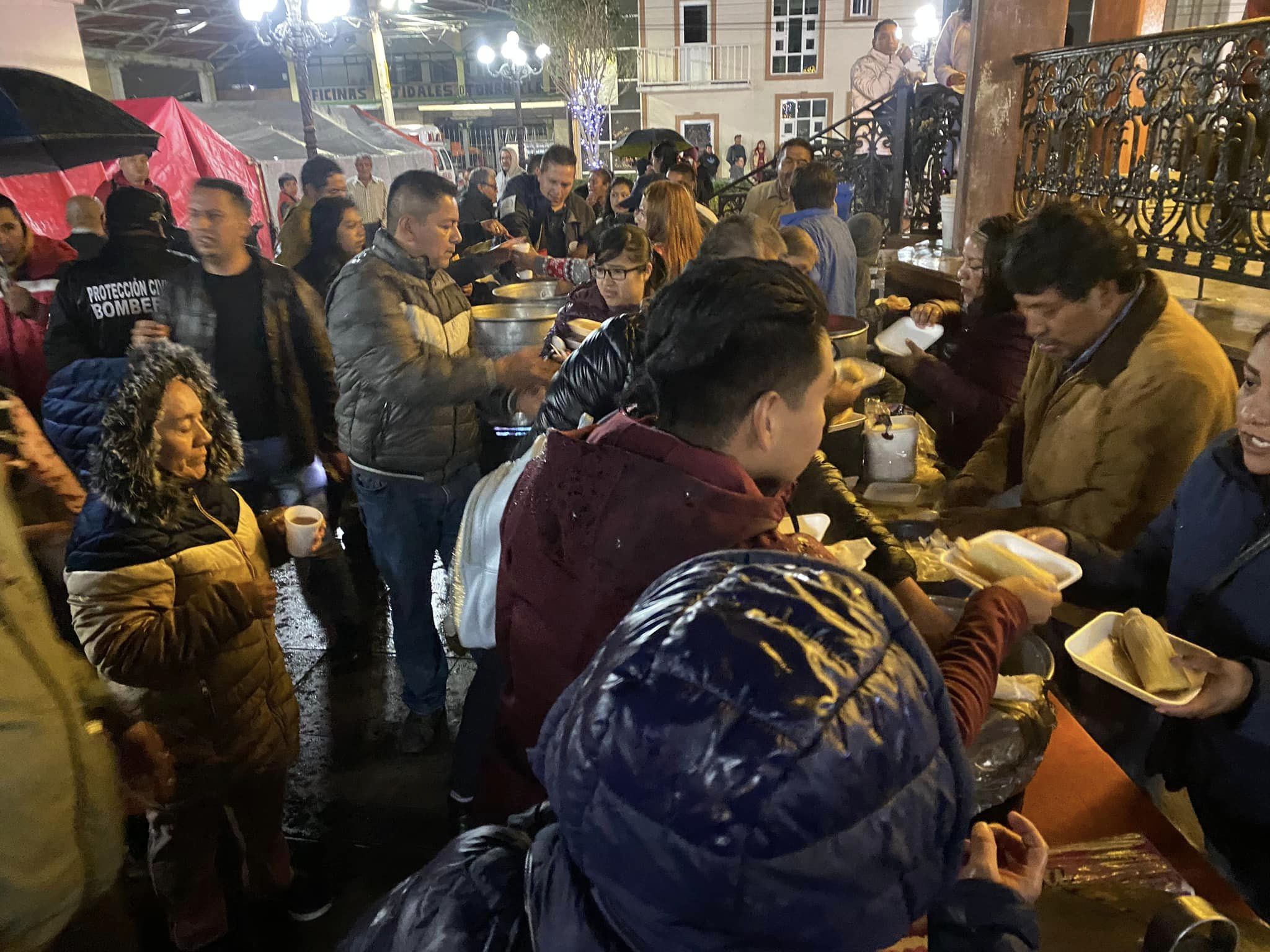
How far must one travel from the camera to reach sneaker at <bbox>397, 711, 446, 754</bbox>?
338 cm

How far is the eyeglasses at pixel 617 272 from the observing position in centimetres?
341

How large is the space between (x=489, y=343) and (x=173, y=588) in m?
1.89

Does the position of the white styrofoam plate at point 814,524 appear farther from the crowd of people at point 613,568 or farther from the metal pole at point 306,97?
the metal pole at point 306,97

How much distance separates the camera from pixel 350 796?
3.16 m

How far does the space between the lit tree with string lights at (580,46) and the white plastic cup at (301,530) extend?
28.9 meters

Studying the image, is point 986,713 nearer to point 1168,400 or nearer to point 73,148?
point 1168,400

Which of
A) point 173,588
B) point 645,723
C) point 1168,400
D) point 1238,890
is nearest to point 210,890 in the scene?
point 173,588

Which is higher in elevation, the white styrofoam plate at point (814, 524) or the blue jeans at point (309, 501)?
the white styrofoam plate at point (814, 524)

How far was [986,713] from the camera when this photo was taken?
4.39ft

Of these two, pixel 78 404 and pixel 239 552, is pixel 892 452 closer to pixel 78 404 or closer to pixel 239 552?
pixel 239 552

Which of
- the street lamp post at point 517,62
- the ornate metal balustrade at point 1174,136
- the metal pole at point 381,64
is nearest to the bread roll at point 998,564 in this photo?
the ornate metal balustrade at point 1174,136

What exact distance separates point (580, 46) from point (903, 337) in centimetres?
2850

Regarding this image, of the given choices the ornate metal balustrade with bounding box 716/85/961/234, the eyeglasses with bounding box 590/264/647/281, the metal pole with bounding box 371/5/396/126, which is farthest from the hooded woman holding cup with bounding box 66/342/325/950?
the metal pole with bounding box 371/5/396/126

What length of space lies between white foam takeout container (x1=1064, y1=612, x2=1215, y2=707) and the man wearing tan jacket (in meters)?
0.79
